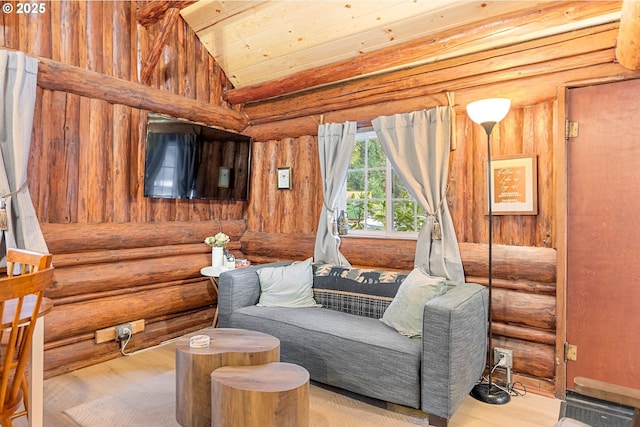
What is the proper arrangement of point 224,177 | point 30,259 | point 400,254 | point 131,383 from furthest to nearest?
point 224,177 → point 400,254 → point 131,383 → point 30,259

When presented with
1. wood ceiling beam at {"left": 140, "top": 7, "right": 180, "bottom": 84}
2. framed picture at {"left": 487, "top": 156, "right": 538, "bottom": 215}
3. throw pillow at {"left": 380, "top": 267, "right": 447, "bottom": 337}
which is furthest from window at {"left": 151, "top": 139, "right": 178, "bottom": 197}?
framed picture at {"left": 487, "top": 156, "right": 538, "bottom": 215}

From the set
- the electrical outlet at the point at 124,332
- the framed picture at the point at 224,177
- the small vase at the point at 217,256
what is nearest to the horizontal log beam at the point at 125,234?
the small vase at the point at 217,256

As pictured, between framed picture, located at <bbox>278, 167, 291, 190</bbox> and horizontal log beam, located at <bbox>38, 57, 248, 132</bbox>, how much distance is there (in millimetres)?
807

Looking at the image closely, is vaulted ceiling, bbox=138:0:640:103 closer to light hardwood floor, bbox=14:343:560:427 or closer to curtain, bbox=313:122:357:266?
curtain, bbox=313:122:357:266

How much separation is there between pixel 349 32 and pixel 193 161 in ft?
6.28

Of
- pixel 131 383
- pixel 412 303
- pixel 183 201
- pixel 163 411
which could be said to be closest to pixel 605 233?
pixel 412 303

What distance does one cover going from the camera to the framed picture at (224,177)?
13.4 ft

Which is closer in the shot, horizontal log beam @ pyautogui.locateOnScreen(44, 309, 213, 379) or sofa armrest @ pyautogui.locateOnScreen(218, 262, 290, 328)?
horizontal log beam @ pyautogui.locateOnScreen(44, 309, 213, 379)

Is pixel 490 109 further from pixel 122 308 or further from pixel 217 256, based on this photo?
pixel 122 308

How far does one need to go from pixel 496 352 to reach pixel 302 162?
254 centimetres

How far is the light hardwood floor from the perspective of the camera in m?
2.32

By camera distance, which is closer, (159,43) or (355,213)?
(159,43)

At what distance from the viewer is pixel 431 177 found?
10.3 ft

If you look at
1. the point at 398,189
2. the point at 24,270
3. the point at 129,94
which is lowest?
the point at 24,270
